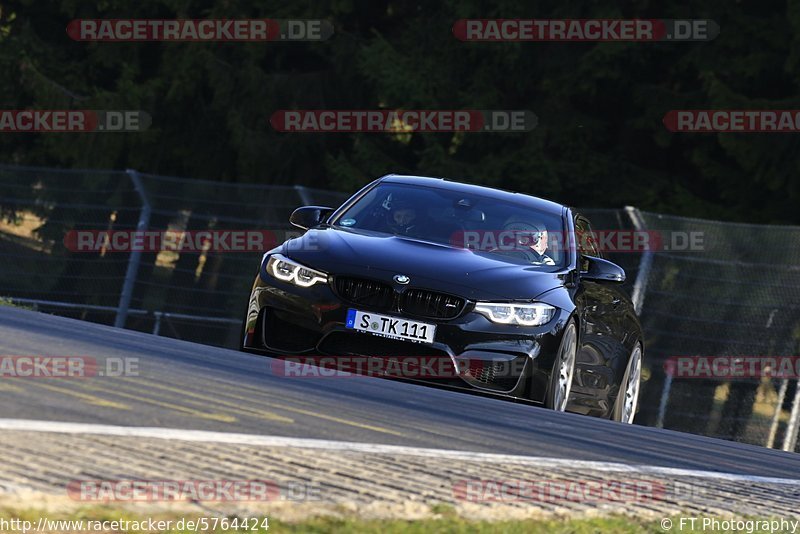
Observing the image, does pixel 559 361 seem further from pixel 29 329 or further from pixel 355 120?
pixel 355 120

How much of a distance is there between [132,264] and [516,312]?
964 centimetres

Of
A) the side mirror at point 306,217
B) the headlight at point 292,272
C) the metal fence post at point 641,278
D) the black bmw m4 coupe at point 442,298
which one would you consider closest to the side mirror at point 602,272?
the black bmw m4 coupe at point 442,298

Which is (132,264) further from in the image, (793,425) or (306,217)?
(306,217)

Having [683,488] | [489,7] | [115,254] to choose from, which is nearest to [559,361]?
[683,488]

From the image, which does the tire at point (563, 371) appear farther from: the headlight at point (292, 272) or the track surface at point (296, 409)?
the headlight at point (292, 272)

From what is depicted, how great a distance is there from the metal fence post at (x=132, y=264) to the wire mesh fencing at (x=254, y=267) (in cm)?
2

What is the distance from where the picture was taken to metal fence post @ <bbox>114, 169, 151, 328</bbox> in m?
A: 18.0

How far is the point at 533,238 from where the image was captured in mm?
10805

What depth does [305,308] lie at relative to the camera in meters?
9.55

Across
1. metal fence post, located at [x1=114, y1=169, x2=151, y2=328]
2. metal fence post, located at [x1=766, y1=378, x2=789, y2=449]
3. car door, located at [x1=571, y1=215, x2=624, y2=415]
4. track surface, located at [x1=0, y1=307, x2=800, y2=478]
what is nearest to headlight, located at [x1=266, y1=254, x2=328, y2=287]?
track surface, located at [x1=0, y1=307, x2=800, y2=478]

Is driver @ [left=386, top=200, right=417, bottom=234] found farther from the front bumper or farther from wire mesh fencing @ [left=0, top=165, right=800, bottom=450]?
wire mesh fencing @ [left=0, top=165, right=800, bottom=450]

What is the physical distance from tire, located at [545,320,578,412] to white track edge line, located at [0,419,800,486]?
307cm

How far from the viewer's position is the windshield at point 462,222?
10578 millimetres

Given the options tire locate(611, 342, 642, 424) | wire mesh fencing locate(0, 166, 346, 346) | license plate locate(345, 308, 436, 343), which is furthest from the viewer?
wire mesh fencing locate(0, 166, 346, 346)
